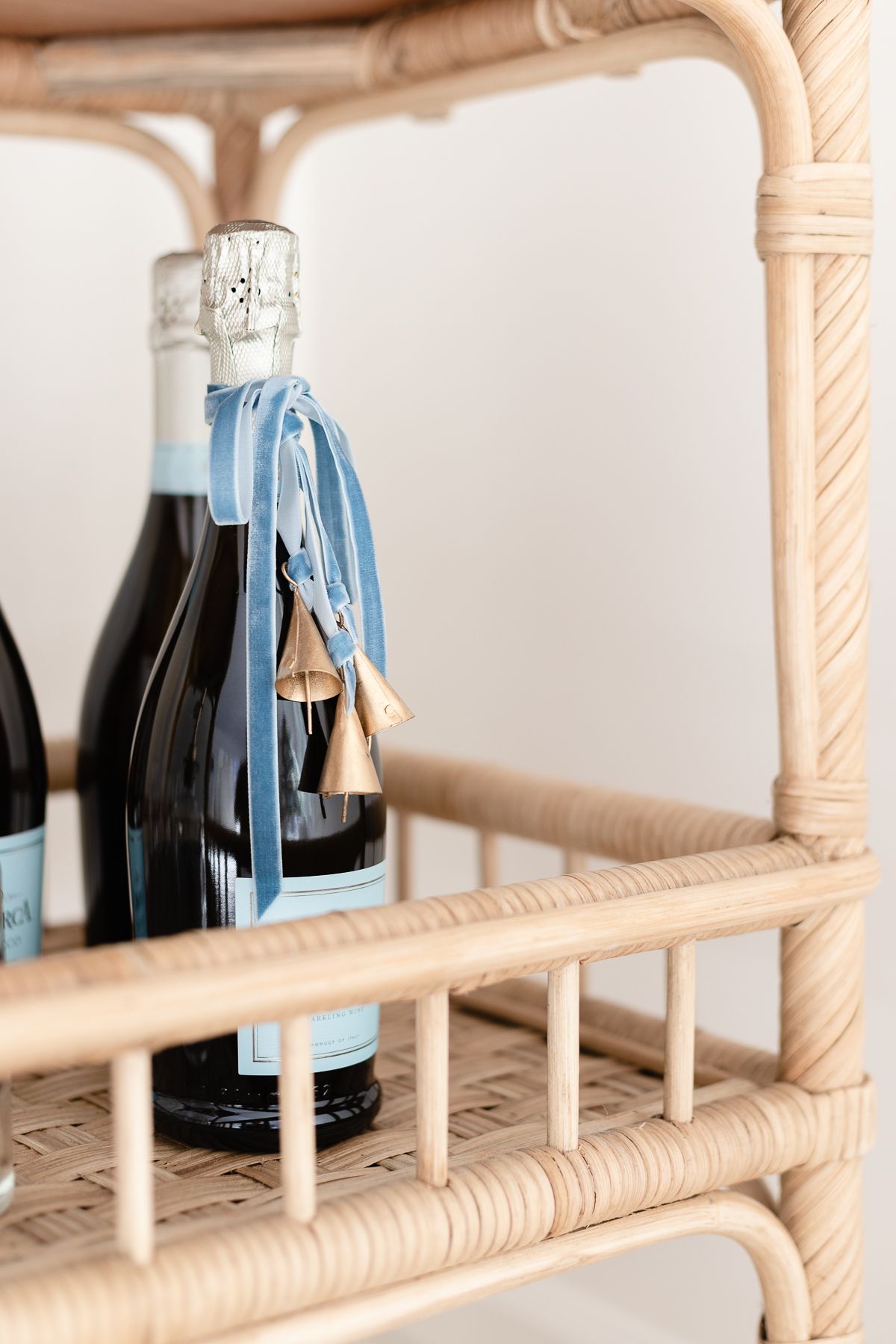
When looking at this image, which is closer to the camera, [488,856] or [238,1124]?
[238,1124]

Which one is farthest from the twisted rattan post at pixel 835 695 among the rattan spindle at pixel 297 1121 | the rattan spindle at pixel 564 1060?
the rattan spindle at pixel 297 1121

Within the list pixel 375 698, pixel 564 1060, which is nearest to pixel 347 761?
pixel 375 698

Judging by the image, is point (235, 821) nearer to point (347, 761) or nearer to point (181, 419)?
point (347, 761)

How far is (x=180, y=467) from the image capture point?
706 millimetres

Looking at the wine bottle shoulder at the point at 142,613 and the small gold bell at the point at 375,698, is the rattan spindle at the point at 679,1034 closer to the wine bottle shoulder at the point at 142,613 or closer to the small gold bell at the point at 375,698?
the small gold bell at the point at 375,698

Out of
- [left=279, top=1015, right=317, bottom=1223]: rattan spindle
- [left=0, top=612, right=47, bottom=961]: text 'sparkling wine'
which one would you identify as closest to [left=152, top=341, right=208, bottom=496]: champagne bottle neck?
[left=0, top=612, right=47, bottom=961]: text 'sparkling wine'

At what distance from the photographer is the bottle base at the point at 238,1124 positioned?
537mm

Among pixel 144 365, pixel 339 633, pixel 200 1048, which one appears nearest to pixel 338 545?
pixel 339 633

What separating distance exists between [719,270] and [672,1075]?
1.81 feet

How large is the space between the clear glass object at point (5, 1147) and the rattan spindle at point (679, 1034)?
0.75ft

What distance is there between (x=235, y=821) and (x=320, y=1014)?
0.07 metres

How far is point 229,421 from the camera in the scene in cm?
49

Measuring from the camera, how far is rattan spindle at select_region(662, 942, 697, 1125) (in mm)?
531

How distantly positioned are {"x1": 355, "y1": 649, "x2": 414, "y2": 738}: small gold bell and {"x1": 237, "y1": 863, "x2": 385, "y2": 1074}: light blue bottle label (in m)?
0.06
